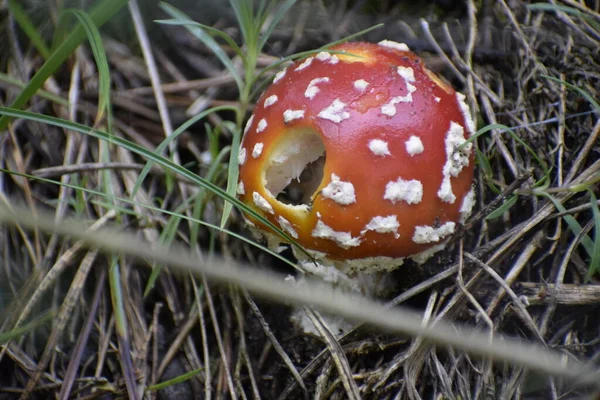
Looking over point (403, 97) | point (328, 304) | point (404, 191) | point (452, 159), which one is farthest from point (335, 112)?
point (328, 304)

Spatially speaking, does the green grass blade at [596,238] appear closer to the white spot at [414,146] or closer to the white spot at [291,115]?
the white spot at [414,146]

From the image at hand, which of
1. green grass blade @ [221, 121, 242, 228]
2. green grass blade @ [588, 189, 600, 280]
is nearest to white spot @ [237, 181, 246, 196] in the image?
green grass blade @ [221, 121, 242, 228]

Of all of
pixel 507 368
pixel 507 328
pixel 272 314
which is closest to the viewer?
pixel 507 368

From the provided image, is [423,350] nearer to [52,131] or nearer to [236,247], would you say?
[236,247]

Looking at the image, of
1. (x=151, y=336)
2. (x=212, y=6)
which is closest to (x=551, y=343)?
(x=151, y=336)

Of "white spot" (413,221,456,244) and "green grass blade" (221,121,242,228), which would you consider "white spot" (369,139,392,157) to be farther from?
"green grass blade" (221,121,242,228)
